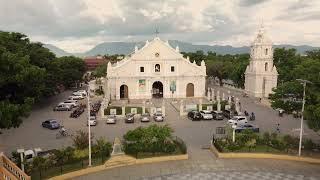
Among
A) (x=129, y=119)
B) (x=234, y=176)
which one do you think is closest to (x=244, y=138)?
(x=234, y=176)

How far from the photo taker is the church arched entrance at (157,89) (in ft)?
217

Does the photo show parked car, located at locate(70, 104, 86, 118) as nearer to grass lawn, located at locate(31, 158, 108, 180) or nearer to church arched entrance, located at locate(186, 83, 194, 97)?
grass lawn, located at locate(31, 158, 108, 180)

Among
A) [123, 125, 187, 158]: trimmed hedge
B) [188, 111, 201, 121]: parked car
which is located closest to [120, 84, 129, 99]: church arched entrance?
A: [188, 111, 201, 121]: parked car

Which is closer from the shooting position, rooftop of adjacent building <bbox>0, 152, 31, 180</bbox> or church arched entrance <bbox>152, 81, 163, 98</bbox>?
rooftop of adjacent building <bbox>0, 152, 31, 180</bbox>

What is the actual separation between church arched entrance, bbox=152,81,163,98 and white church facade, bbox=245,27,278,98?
1694 cm

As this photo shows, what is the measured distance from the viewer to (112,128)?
39062 mm

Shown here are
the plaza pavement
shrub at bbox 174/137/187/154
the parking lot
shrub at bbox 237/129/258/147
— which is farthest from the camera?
the parking lot

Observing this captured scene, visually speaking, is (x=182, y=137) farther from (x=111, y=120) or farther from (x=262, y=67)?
(x=262, y=67)

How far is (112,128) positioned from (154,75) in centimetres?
2636

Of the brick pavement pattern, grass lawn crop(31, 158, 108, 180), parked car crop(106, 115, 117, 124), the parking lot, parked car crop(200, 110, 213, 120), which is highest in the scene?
parked car crop(200, 110, 213, 120)

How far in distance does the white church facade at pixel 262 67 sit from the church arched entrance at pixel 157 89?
1694cm

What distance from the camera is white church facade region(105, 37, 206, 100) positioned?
6332 centimetres

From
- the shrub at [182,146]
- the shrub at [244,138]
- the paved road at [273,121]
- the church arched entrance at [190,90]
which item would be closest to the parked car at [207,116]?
the paved road at [273,121]

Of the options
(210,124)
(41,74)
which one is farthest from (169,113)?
(41,74)
